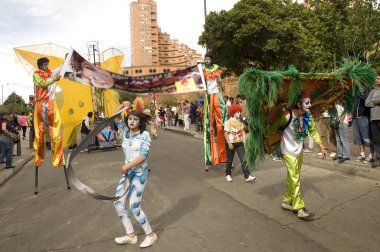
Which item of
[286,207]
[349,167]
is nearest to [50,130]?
[286,207]

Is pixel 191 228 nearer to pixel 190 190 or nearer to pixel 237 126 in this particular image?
pixel 190 190

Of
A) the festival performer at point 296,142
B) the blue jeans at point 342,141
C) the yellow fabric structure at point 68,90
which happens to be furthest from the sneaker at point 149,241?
the blue jeans at point 342,141

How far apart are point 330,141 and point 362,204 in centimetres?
373

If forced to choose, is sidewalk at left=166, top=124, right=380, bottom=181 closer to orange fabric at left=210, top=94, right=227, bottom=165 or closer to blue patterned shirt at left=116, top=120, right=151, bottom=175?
orange fabric at left=210, top=94, right=227, bottom=165

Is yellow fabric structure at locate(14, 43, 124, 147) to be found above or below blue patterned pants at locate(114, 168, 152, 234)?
above

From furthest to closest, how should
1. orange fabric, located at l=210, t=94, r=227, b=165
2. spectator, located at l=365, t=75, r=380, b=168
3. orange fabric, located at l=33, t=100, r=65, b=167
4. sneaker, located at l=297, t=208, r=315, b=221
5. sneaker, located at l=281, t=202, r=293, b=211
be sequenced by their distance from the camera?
orange fabric, located at l=210, t=94, r=227, b=165
spectator, located at l=365, t=75, r=380, b=168
orange fabric, located at l=33, t=100, r=65, b=167
sneaker, located at l=281, t=202, r=293, b=211
sneaker, located at l=297, t=208, r=315, b=221

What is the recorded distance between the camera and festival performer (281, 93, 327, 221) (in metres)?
4.84

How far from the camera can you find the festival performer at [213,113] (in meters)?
7.49

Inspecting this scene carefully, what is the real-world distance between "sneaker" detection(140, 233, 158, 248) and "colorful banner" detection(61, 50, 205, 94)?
7.05ft

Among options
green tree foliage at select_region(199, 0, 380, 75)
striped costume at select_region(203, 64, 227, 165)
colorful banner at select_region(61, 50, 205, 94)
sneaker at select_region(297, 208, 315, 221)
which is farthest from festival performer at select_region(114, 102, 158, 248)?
green tree foliage at select_region(199, 0, 380, 75)

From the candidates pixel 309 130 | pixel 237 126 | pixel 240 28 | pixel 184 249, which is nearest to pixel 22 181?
pixel 237 126

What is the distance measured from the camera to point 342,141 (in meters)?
8.09

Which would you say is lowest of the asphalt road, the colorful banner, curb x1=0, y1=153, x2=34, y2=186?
curb x1=0, y1=153, x2=34, y2=186

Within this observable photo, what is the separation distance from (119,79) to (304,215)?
3.28 meters
